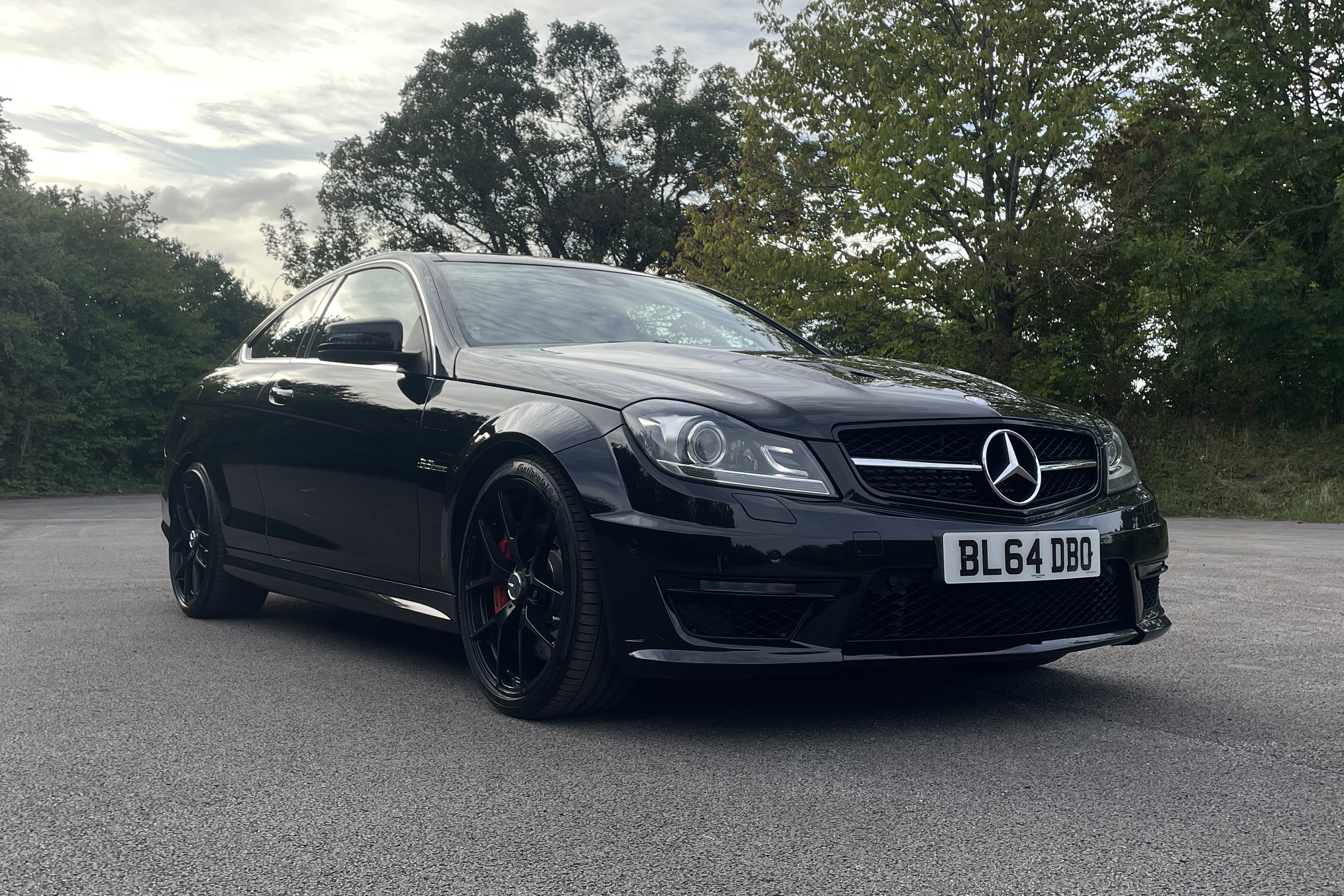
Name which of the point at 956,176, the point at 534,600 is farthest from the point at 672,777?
the point at 956,176

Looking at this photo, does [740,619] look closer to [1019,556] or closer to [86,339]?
[1019,556]

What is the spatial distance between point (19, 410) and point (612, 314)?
31795mm

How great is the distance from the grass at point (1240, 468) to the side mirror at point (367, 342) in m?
15.5

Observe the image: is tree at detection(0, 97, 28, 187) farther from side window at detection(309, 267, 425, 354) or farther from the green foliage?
side window at detection(309, 267, 425, 354)

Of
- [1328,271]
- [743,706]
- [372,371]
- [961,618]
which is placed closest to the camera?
[961,618]

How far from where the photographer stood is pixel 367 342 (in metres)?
4.63

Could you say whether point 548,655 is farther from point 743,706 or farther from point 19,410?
point 19,410

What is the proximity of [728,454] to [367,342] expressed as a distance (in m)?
1.71

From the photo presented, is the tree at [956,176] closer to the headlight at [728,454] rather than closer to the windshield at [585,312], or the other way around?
the windshield at [585,312]

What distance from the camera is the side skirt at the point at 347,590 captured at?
4309mm

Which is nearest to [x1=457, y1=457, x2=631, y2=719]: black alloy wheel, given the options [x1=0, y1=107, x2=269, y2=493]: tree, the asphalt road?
the asphalt road

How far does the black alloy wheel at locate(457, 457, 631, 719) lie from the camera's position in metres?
3.61

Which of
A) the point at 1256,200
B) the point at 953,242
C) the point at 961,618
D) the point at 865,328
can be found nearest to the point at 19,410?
the point at 865,328

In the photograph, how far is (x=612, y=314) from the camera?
16.3ft
